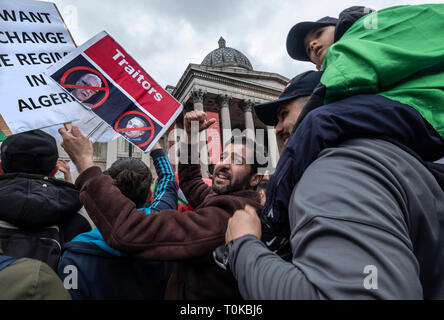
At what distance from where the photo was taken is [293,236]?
0.87 meters

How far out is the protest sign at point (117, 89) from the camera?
2508 millimetres

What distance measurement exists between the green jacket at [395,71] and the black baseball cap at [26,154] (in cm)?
209

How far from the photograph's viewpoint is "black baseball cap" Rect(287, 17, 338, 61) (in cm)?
190

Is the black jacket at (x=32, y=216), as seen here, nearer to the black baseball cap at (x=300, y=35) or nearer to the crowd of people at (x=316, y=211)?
the crowd of people at (x=316, y=211)

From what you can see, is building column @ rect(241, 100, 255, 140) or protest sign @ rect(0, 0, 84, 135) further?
building column @ rect(241, 100, 255, 140)

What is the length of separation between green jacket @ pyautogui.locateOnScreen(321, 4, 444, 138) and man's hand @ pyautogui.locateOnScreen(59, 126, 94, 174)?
1.63 meters

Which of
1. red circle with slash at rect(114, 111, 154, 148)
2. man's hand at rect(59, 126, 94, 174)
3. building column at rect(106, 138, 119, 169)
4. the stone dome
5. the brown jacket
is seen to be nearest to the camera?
the brown jacket

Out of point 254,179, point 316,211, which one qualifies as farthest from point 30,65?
point 316,211

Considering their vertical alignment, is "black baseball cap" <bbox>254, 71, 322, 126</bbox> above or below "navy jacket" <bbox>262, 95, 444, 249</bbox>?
above

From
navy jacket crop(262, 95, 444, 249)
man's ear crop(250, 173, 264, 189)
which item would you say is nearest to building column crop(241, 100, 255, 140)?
man's ear crop(250, 173, 264, 189)

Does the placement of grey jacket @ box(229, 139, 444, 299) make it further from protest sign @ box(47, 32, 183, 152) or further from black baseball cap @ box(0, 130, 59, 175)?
protest sign @ box(47, 32, 183, 152)

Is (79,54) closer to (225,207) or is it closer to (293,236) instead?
(225,207)

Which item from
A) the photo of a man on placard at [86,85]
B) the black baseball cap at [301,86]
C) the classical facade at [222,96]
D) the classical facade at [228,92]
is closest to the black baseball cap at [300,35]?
the black baseball cap at [301,86]
